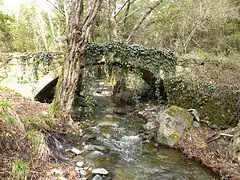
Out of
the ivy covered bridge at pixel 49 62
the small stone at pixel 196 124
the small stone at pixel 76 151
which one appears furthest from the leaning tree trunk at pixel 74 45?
the small stone at pixel 196 124

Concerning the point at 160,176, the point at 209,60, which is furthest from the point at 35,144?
the point at 209,60

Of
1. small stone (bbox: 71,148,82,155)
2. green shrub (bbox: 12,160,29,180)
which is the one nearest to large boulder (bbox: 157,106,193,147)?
small stone (bbox: 71,148,82,155)

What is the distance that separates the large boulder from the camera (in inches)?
249

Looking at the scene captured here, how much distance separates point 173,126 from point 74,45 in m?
3.34

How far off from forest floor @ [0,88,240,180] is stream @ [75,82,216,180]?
343 mm

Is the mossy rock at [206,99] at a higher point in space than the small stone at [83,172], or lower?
higher

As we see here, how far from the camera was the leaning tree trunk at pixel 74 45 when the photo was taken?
6.21 meters

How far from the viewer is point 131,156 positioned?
222 inches

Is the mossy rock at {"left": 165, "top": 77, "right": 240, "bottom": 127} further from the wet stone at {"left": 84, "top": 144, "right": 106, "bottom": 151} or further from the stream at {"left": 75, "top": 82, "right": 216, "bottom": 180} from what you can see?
the wet stone at {"left": 84, "top": 144, "right": 106, "bottom": 151}

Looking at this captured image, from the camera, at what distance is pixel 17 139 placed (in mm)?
3705

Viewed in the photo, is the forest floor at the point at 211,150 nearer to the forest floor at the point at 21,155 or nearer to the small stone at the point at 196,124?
the small stone at the point at 196,124

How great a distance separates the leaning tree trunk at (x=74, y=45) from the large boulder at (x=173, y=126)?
2.56 metres

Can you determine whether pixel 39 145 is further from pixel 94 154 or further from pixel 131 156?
pixel 131 156

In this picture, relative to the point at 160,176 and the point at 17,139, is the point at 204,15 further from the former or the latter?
the point at 17,139
